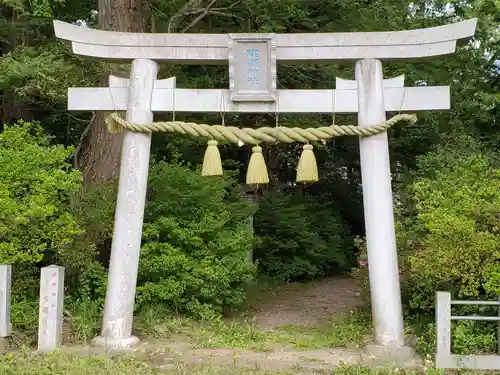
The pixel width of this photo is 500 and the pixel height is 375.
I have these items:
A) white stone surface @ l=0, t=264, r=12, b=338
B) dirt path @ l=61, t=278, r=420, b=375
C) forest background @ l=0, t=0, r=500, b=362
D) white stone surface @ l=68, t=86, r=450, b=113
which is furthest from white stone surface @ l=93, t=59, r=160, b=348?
white stone surface @ l=0, t=264, r=12, b=338

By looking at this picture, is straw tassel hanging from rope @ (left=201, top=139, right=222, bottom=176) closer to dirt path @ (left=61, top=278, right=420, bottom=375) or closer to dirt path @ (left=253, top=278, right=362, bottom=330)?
dirt path @ (left=61, top=278, right=420, bottom=375)

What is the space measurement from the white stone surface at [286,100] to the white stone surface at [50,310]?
2027 mm

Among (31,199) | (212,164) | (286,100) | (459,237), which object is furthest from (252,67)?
(31,199)

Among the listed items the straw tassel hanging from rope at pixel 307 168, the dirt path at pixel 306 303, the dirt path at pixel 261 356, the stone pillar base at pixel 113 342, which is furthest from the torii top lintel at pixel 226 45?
the dirt path at pixel 306 303

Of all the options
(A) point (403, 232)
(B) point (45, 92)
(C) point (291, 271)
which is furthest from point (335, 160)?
(B) point (45, 92)

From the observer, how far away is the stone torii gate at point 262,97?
6125 mm

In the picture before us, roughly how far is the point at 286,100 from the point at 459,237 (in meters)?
2.53

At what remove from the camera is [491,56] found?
1082 centimetres

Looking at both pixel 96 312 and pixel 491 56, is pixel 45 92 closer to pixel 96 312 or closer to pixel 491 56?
pixel 96 312

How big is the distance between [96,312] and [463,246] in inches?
188

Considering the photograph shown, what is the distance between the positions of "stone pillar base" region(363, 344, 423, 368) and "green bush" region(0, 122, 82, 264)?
3903 mm

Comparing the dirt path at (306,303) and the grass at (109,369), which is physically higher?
the dirt path at (306,303)

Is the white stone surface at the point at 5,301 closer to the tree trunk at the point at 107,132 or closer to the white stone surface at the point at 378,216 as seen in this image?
the tree trunk at the point at 107,132

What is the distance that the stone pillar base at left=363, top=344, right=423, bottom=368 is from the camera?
5.76 meters
